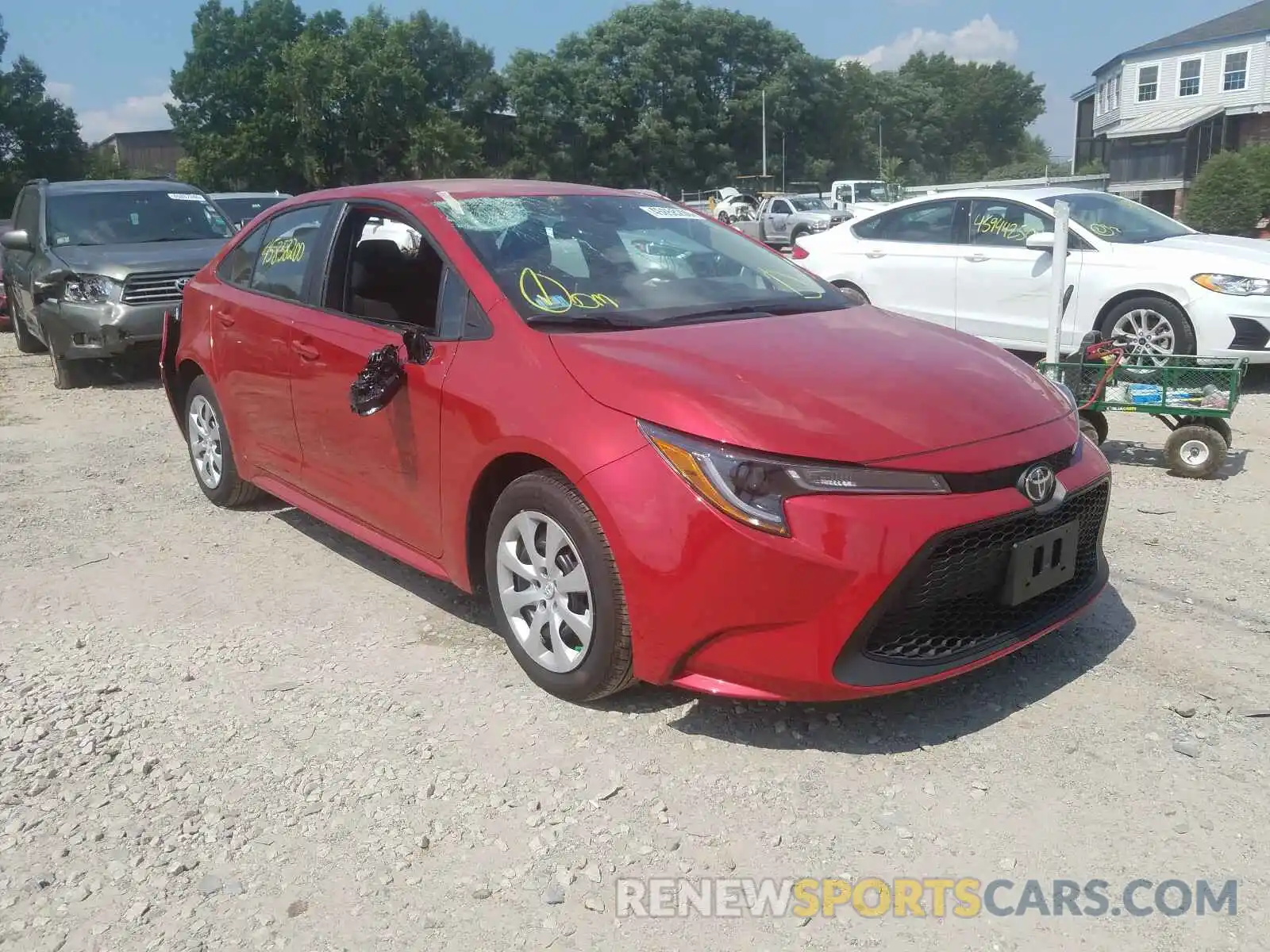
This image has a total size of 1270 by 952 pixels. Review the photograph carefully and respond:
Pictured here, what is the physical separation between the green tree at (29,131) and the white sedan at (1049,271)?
49.0 meters

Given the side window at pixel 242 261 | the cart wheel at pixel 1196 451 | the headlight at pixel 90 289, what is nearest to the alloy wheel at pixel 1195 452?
the cart wheel at pixel 1196 451

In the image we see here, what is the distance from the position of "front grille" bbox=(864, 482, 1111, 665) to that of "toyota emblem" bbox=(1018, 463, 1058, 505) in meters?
0.05

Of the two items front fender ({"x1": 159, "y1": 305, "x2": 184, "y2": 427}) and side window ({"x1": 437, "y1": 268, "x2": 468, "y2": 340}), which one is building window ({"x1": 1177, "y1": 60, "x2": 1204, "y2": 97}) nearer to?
front fender ({"x1": 159, "y1": 305, "x2": 184, "y2": 427})

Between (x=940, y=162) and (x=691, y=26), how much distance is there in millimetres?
31824

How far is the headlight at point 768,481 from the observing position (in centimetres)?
290

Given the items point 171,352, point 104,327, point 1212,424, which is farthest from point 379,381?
point 104,327

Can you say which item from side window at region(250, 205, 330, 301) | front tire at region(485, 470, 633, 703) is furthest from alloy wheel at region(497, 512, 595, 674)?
side window at region(250, 205, 330, 301)

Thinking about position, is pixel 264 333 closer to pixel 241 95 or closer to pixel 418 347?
pixel 418 347

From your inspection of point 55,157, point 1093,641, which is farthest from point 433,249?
point 55,157

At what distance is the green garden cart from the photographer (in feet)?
19.3

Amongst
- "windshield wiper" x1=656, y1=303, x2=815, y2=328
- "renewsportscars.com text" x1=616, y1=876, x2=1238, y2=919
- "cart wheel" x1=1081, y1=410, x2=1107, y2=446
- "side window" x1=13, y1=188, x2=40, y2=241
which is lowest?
"renewsportscars.com text" x1=616, y1=876, x2=1238, y2=919

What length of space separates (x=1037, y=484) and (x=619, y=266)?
168cm

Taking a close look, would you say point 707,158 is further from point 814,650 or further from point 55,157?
point 814,650

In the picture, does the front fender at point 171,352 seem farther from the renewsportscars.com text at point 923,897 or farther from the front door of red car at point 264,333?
the renewsportscars.com text at point 923,897
